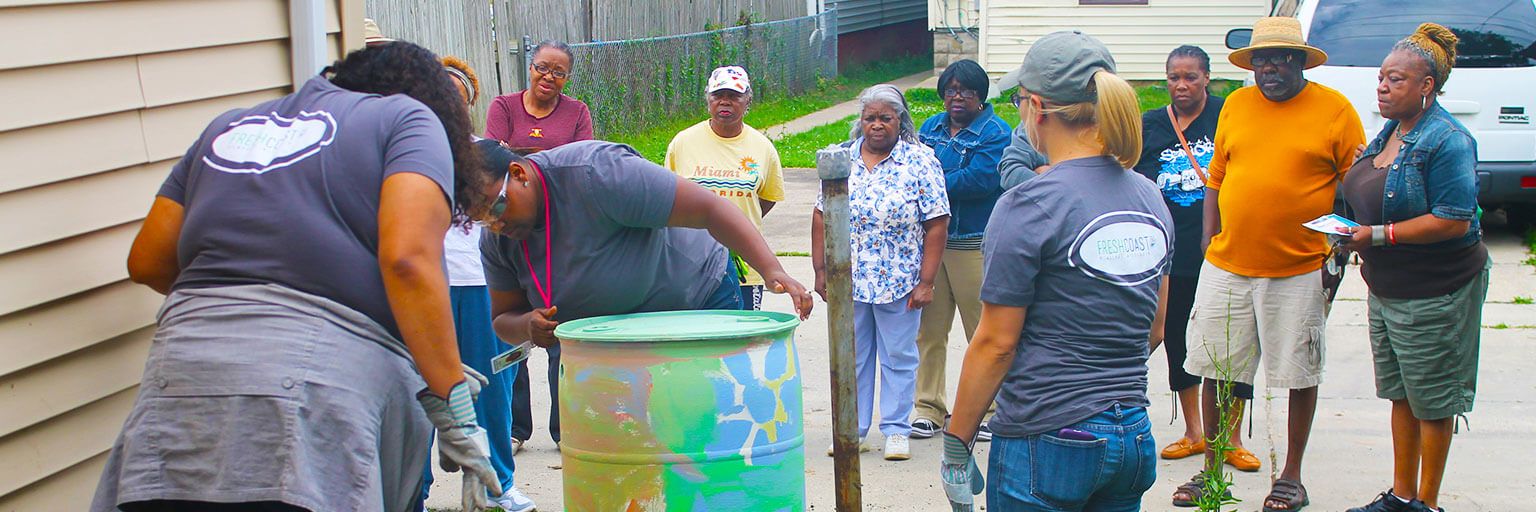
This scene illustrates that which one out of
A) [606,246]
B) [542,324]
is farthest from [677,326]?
[542,324]

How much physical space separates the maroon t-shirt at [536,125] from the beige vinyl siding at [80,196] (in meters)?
2.38

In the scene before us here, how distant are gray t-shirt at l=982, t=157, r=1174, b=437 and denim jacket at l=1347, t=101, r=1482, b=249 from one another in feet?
5.74

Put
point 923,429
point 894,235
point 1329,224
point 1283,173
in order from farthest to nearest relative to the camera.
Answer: point 923,429 < point 894,235 < point 1283,173 < point 1329,224

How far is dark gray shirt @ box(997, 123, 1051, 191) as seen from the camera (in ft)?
15.5

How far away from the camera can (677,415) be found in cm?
300

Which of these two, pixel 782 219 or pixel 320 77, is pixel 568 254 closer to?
pixel 320 77

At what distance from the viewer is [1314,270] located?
4473mm

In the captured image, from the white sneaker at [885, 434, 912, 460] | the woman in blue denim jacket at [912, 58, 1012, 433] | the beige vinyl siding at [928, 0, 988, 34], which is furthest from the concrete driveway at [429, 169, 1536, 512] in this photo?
the beige vinyl siding at [928, 0, 988, 34]

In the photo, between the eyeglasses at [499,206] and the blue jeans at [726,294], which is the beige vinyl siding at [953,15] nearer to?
the blue jeans at [726,294]

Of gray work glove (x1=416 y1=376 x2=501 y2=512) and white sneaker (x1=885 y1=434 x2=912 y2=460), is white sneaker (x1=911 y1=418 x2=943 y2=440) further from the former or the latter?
gray work glove (x1=416 y1=376 x2=501 y2=512)

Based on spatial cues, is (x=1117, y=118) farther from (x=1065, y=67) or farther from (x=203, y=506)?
(x=203, y=506)

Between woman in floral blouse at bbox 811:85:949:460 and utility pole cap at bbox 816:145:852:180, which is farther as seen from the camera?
woman in floral blouse at bbox 811:85:949:460

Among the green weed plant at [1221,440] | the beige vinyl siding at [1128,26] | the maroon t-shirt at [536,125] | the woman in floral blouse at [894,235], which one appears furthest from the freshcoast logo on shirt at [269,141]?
the beige vinyl siding at [1128,26]

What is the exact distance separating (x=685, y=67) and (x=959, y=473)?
13.8 m
